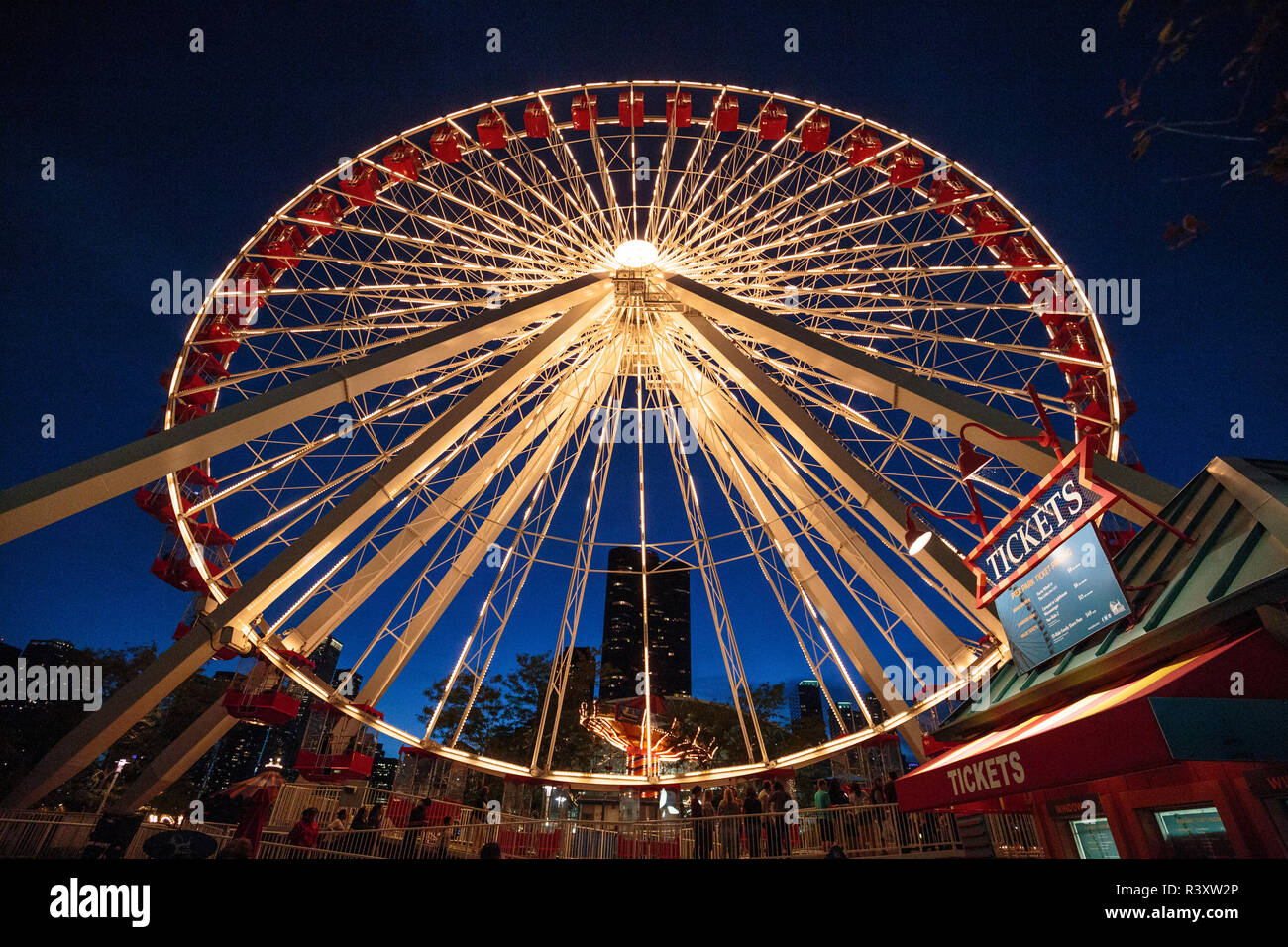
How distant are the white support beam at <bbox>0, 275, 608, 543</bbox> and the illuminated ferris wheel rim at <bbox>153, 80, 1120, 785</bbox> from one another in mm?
4247

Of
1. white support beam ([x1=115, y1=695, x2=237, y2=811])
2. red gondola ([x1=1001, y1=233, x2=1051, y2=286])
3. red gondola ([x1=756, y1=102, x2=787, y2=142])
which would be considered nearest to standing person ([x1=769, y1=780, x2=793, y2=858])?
white support beam ([x1=115, y1=695, x2=237, y2=811])

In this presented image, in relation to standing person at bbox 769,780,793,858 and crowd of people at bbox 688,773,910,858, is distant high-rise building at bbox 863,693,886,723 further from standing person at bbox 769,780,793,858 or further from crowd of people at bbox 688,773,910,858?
standing person at bbox 769,780,793,858

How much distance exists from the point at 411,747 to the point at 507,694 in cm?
1984

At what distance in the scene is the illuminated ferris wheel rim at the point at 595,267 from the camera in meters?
15.2

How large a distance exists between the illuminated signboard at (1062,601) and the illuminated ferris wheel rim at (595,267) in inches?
229

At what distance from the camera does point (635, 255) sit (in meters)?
17.8

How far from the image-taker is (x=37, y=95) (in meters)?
16.6

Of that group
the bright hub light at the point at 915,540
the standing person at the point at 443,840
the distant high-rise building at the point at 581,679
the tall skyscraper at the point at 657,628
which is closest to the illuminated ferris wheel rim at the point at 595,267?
the standing person at the point at 443,840

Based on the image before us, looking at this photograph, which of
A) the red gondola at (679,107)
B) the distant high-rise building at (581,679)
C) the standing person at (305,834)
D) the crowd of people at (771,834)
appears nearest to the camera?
the crowd of people at (771,834)

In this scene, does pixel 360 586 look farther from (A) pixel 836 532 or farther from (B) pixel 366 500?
(A) pixel 836 532

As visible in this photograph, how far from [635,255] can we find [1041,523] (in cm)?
1286

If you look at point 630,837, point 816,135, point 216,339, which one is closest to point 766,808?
point 630,837

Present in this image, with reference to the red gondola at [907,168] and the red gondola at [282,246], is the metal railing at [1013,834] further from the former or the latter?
the red gondola at [282,246]

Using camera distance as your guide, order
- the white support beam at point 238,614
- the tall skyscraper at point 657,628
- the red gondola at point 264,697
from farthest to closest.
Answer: the tall skyscraper at point 657,628
the red gondola at point 264,697
the white support beam at point 238,614
